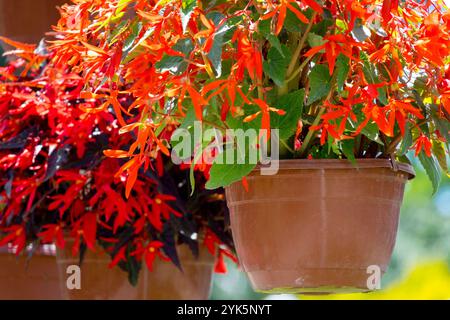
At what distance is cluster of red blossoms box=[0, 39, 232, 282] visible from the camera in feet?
4.78

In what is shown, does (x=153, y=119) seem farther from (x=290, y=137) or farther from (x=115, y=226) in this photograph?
(x=115, y=226)

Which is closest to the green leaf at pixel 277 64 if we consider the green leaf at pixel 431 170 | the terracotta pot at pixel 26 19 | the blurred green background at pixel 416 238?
the green leaf at pixel 431 170

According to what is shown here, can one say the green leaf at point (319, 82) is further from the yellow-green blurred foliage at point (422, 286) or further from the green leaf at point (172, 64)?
the yellow-green blurred foliage at point (422, 286)

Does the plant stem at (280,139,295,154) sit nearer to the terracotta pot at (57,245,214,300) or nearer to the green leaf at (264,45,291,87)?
the green leaf at (264,45,291,87)

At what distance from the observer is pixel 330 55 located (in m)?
0.88

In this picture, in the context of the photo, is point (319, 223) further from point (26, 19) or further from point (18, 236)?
point (26, 19)

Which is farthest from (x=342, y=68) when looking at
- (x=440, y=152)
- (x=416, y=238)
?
(x=416, y=238)

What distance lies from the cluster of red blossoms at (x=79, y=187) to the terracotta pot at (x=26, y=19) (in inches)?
16.9

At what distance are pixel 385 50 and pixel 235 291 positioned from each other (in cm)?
758

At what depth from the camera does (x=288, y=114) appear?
959 millimetres

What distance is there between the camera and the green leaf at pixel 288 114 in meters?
0.96

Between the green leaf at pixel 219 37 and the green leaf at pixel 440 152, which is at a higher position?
the green leaf at pixel 219 37

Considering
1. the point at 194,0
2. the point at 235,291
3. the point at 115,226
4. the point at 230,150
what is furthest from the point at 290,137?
the point at 235,291
